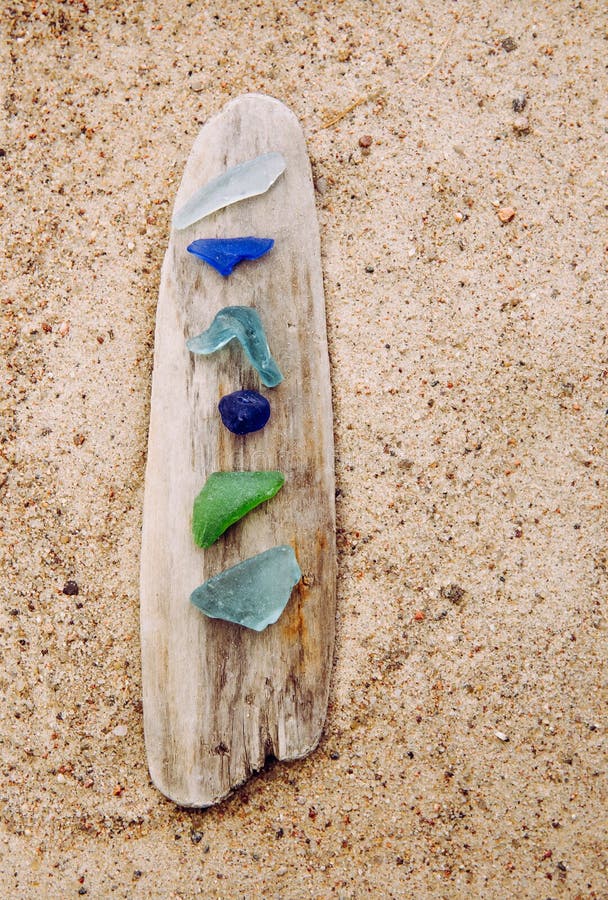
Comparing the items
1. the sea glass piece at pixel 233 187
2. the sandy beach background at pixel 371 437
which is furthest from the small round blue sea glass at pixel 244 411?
the sea glass piece at pixel 233 187

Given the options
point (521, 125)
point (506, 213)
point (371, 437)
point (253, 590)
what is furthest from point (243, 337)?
point (521, 125)

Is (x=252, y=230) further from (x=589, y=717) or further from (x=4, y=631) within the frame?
(x=589, y=717)

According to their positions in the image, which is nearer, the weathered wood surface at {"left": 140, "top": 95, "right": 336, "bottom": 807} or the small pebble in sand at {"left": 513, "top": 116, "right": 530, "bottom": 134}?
the weathered wood surface at {"left": 140, "top": 95, "right": 336, "bottom": 807}

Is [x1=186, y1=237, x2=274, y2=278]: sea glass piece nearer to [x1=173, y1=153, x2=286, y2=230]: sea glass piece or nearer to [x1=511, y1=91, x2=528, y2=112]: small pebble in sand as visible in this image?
[x1=173, y1=153, x2=286, y2=230]: sea glass piece

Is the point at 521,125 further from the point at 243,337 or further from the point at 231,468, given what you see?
the point at 231,468

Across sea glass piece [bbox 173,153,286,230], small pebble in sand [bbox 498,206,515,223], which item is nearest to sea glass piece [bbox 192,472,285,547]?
sea glass piece [bbox 173,153,286,230]

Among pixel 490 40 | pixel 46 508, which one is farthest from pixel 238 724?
pixel 490 40
